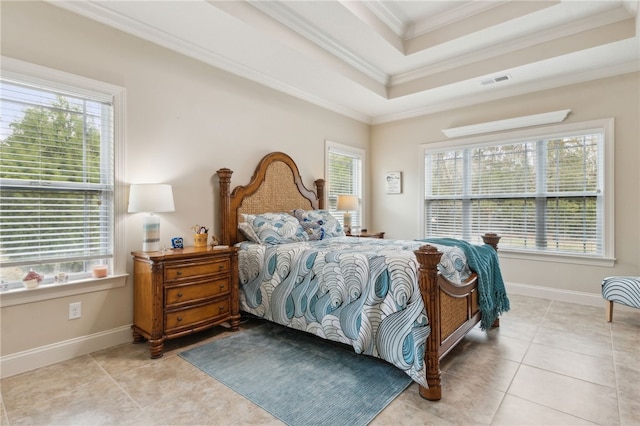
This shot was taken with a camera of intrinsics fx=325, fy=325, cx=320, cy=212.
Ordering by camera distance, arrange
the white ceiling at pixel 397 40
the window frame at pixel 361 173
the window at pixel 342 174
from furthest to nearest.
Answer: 1. the window at pixel 342 174
2. the window frame at pixel 361 173
3. the white ceiling at pixel 397 40

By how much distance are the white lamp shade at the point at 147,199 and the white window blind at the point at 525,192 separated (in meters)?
3.90

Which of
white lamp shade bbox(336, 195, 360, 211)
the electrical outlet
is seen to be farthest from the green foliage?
white lamp shade bbox(336, 195, 360, 211)

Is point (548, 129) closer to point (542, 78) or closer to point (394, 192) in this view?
point (542, 78)

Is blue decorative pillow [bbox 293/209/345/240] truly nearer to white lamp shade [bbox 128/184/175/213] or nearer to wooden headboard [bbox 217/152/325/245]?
wooden headboard [bbox 217/152/325/245]

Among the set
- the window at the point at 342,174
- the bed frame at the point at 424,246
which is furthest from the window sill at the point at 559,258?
the window at the point at 342,174

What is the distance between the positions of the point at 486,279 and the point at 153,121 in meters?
3.26

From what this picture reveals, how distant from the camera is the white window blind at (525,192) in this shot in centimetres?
390

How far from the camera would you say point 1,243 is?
2.22 m

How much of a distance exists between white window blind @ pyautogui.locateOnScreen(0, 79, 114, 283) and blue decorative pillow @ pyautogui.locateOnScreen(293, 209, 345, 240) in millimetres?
1934

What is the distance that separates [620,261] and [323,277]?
357 cm

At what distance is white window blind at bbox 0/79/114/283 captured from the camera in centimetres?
226

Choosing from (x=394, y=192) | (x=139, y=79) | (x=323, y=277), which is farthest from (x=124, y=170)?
(x=394, y=192)

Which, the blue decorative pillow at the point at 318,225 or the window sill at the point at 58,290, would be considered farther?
the blue decorative pillow at the point at 318,225

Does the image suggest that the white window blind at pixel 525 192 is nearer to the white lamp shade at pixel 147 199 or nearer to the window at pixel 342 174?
the window at pixel 342 174
